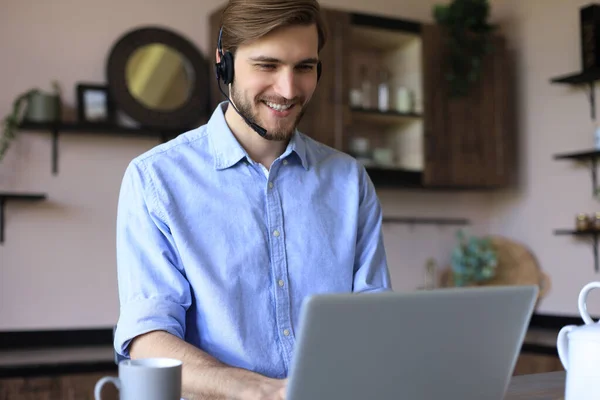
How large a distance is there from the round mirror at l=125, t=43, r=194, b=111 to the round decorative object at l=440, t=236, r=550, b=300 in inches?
67.6

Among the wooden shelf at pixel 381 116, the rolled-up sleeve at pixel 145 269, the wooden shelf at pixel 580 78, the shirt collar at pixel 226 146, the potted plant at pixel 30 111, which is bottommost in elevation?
the rolled-up sleeve at pixel 145 269

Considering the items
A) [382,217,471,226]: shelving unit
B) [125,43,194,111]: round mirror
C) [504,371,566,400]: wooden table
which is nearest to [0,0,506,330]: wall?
[125,43,194,111]: round mirror

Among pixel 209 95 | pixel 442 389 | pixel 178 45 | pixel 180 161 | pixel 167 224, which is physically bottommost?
pixel 442 389

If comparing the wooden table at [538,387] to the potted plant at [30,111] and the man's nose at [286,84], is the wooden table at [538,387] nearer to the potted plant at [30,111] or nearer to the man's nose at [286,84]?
the man's nose at [286,84]

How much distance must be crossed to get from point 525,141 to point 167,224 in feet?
9.49

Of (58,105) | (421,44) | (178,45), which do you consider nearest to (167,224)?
(58,105)

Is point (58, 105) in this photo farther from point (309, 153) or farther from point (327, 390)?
point (327, 390)

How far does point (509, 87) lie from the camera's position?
3.90m

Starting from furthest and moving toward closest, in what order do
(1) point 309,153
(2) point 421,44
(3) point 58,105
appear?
(2) point 421,44 < (3) point 58,105 < (1) point 309,153

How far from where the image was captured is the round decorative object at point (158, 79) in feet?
9.83

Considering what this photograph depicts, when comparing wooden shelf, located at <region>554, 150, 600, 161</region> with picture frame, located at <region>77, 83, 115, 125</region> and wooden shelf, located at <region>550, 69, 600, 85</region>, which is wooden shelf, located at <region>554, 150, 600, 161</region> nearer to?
wooden shelf, located at <region>550, 69, 600, 85</region>

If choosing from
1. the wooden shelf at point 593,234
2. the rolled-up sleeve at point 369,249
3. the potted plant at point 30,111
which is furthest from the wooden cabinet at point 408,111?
the rolled-up sleeve at point 369,249

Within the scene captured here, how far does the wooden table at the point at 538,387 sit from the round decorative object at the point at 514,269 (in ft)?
7.17

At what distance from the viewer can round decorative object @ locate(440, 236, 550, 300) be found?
3.65 m
